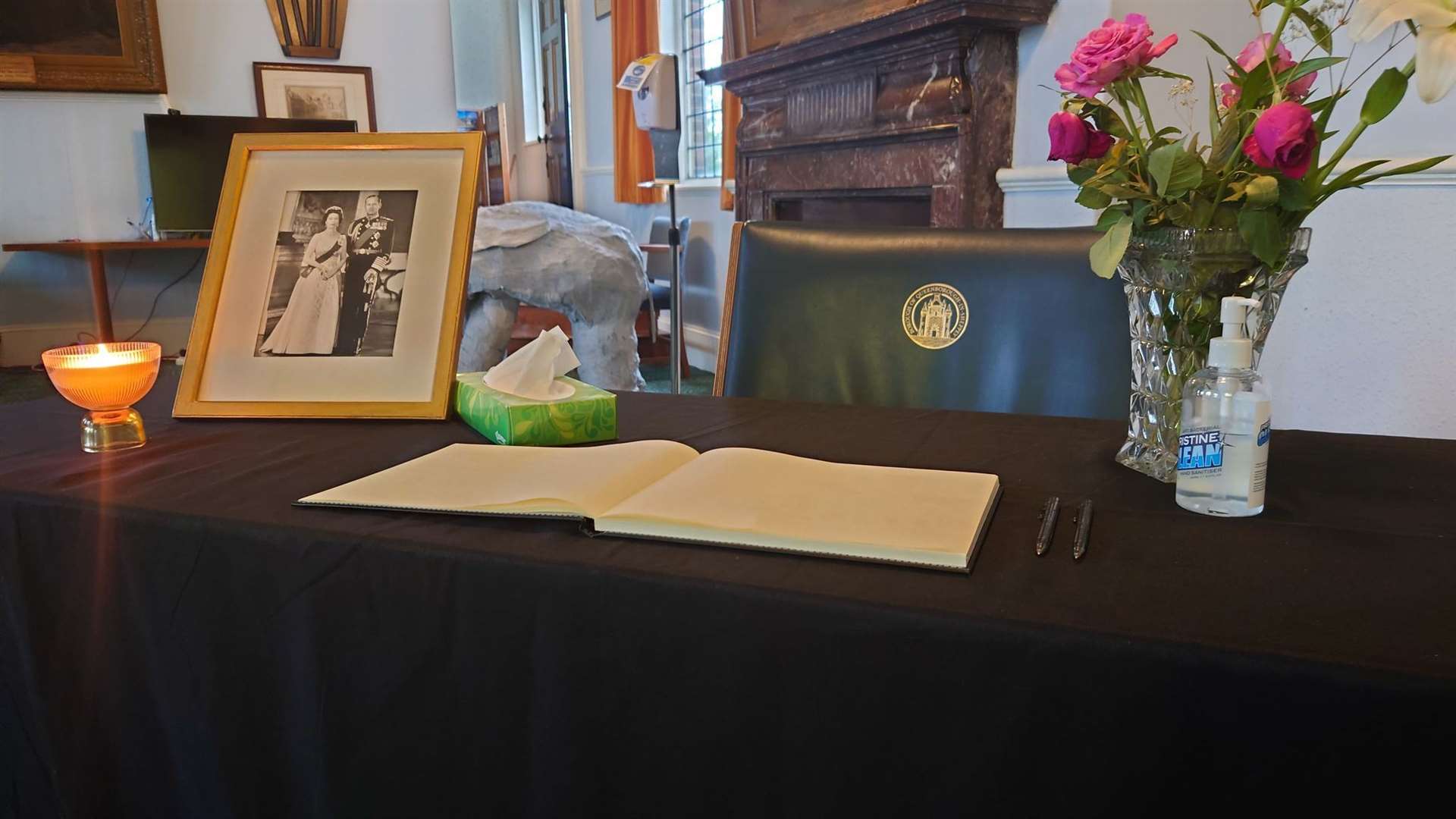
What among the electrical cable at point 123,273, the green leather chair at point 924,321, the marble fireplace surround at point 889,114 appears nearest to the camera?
the green leather chair at point 924,321

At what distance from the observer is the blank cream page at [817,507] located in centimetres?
59

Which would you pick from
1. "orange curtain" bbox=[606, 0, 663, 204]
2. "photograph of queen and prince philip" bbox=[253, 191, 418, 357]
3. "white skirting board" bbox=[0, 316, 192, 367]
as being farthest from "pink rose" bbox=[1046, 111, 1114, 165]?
"white skirting board" bbox=[0, 316, 192, 367]

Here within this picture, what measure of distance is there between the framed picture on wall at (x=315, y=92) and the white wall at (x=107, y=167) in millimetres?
57

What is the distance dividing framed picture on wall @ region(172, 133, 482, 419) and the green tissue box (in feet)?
0.28

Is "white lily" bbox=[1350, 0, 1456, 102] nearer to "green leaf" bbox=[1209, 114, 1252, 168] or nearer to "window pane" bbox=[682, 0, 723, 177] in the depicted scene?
"green leaf" bbox=[1209, 114, 1252, 168]

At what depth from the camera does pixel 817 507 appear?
66 centimetres

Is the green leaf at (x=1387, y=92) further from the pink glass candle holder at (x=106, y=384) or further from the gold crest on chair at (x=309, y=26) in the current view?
the gold crest on chair at (x=309, y=26)

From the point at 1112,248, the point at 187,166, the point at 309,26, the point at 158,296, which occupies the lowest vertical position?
the point at 158,296

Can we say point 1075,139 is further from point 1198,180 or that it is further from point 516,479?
point 516,479

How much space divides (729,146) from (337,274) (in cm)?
354

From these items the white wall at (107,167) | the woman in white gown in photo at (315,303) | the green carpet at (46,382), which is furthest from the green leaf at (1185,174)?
the white wall at (107,167)

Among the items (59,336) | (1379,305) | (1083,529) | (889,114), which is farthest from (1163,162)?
(59,336)

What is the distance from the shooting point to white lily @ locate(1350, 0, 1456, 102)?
1.93 feet

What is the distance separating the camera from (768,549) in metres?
0.60
